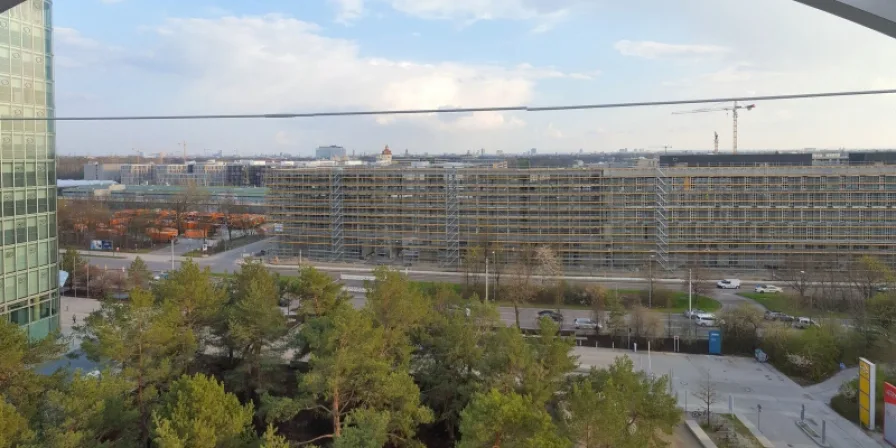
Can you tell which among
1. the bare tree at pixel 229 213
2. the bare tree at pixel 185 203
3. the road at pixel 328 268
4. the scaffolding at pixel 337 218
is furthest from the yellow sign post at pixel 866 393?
the bare tree at pixel 185 203

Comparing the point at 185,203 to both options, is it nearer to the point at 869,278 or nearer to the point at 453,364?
the point at 453,364

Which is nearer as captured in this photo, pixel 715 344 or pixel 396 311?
pixel 396 311

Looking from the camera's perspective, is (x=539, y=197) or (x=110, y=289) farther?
(x=539, y=197)

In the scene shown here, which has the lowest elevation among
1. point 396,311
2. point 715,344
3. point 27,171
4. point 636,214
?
point 715,344

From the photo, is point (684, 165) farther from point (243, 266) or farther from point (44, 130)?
point (44, 130)

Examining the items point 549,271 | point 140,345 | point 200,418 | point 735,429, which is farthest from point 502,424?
point 549,271

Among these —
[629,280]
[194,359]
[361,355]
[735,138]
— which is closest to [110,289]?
[194,359]

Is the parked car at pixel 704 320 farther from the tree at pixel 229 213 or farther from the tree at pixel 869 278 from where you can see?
the tree at pixel 229 213
